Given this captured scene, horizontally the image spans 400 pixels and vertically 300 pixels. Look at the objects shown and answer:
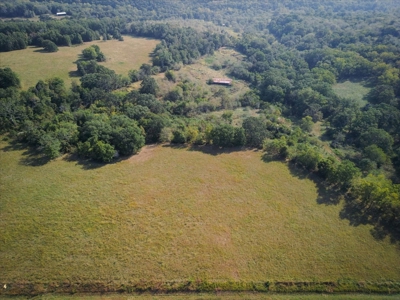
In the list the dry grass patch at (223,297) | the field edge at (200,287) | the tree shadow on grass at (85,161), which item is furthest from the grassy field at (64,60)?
the dry grass patch at (223,297)

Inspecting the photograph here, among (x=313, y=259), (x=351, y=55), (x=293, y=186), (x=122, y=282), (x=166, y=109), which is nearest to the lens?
(x=122, y=282)

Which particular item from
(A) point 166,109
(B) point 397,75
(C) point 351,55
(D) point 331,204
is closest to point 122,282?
(D) point 331,204

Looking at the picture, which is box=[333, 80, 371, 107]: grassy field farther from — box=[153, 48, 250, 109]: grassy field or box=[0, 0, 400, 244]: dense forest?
box=[153, 48, 250, 109]: grassy field

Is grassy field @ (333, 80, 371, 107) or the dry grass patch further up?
grassy field @ (333, 80, 371, 107)

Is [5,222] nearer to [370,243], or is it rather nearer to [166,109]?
[166,109]

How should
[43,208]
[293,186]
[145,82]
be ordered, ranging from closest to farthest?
[43,208], [293,186], [145,82]

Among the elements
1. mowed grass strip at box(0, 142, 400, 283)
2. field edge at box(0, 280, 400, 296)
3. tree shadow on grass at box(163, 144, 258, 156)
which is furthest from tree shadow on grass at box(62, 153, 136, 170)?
field edge at box(0, 280, 400, 296)
